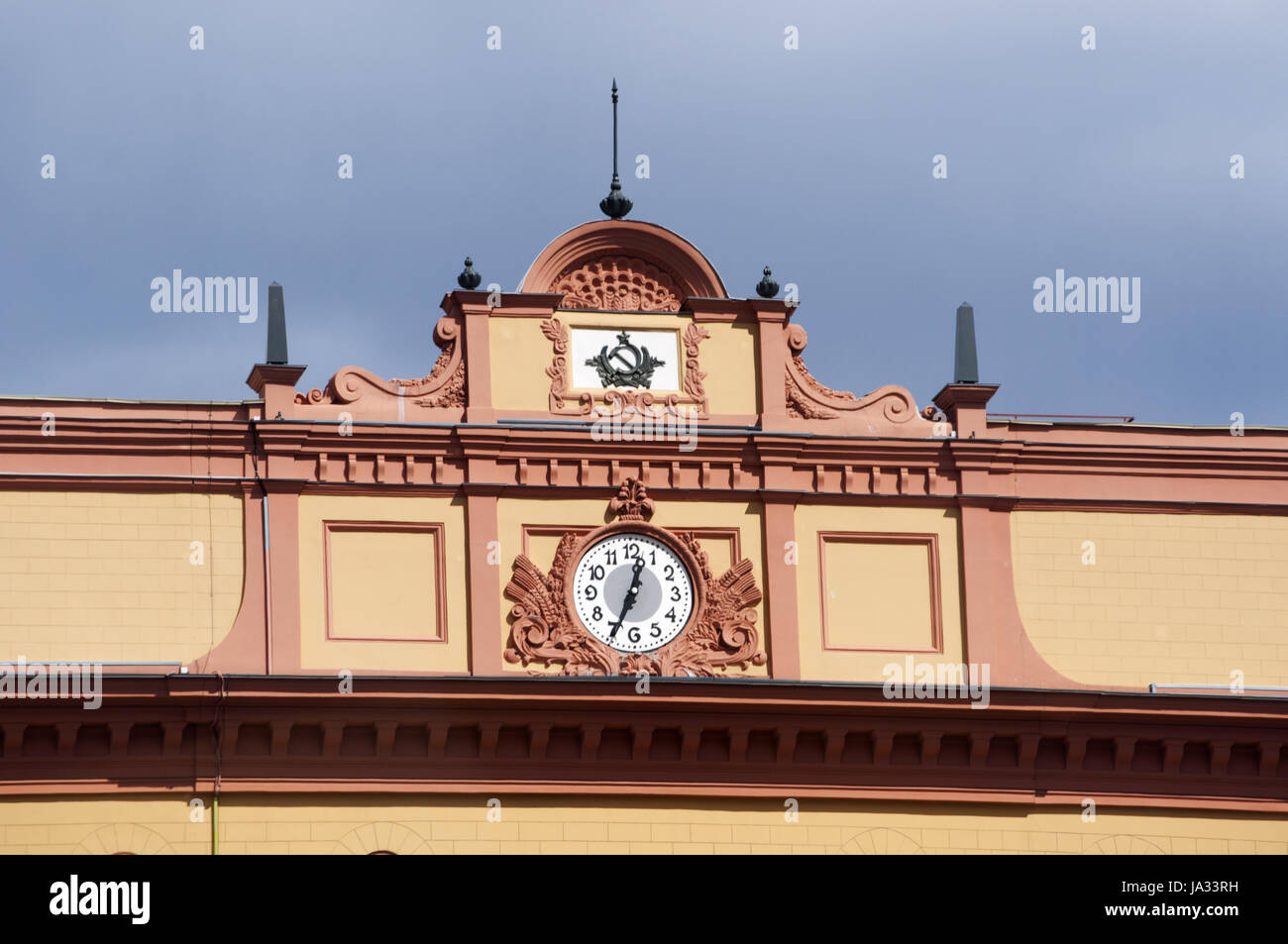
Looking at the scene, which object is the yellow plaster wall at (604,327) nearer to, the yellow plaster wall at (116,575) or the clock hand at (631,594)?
the clock hand at (631,594)

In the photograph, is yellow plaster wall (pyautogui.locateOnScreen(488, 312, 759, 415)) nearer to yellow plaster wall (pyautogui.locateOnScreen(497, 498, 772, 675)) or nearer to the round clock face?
yellow plaster wall (pyautogui.locateOnScreen(497, 498, 772, 675))

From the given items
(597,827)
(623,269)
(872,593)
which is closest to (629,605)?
(597,827)

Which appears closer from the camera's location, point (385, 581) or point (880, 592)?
point (385, 581)

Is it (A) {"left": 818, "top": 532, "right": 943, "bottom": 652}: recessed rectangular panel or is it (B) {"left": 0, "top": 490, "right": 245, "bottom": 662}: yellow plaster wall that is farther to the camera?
(A) {"left": 818, "top": 532, "right": 943, "bottom": 652}: recessed rectangular panel

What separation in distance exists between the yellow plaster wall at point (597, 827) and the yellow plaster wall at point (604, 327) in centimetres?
479

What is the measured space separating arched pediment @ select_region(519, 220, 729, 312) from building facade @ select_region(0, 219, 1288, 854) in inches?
1.5

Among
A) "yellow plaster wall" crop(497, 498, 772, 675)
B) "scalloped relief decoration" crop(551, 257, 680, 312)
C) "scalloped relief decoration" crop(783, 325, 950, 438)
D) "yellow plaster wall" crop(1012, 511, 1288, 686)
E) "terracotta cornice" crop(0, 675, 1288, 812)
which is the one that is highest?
"scalloped relief decoration" crop(551, 257, 680, 312)

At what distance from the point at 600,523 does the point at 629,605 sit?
103cm

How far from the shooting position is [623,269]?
37312mm

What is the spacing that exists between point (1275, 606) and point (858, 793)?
586 cm

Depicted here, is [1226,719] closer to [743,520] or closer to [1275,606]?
[1275,606]

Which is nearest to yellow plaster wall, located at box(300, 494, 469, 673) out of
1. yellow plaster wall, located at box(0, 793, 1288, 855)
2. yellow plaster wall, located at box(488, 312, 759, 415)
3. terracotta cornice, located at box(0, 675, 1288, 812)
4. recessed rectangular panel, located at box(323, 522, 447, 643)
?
recessed rectangular panel, located at box(323, 522, 447, 643)

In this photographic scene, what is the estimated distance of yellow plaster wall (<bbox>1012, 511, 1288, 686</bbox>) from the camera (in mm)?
37125

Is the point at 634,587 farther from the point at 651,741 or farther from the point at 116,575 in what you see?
the point at 116,575
